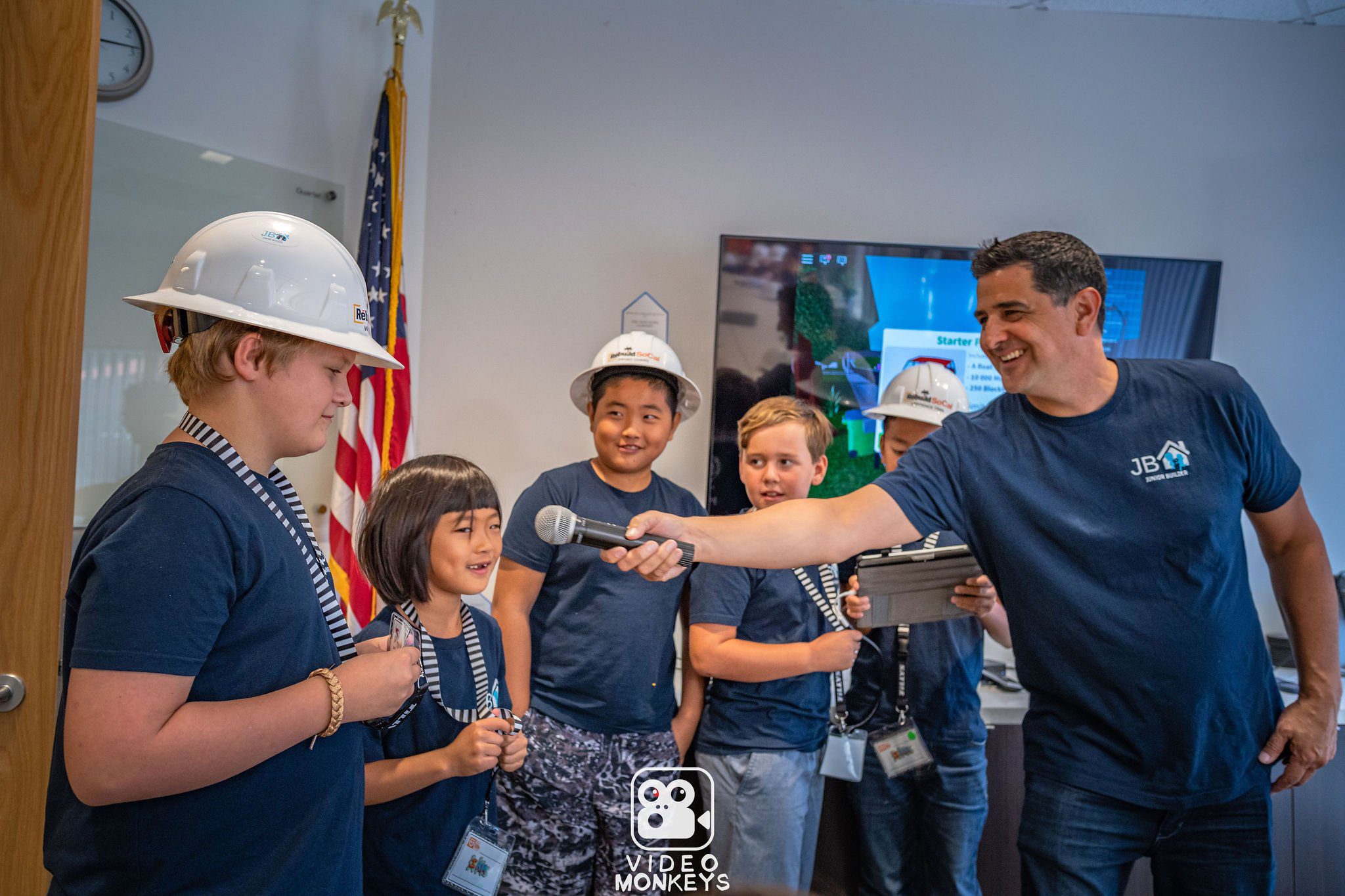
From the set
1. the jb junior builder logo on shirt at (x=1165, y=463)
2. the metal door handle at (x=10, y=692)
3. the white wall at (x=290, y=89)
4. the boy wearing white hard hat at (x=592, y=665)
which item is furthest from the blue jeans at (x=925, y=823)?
the white wall at (x=290, y=89)

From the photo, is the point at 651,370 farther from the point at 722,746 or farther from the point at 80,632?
the point at 80,632

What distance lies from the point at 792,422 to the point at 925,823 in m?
1.19

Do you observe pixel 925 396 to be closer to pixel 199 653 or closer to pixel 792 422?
pixel 792 422

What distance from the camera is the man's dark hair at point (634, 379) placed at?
2.74 meters

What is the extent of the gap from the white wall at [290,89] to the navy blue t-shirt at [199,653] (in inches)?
92.0

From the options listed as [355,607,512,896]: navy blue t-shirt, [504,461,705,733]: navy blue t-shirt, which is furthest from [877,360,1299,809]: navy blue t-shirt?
[355,607,512,896]: navy blue t-shirt

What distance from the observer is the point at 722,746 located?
98.1 inches

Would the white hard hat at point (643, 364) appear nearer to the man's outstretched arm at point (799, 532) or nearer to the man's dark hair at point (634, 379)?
the man's dark hair at point (634, 379)

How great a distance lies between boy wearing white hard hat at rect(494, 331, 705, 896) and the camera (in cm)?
230

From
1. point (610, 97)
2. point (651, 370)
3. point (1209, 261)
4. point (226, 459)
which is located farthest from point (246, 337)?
point (1209, 261)

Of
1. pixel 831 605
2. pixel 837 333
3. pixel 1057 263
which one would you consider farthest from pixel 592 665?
pixel 837 333

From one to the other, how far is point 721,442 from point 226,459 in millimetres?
2621

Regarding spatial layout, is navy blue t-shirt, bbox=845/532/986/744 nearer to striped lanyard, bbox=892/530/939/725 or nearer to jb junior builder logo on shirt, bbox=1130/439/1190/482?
striped lanyard, bbox=892/530/939/725

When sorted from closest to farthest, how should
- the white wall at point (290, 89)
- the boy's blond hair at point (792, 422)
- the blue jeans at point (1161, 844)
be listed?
the blue jeans at point (1161, 844)
the boy's blond hair at point (792, 422)
the white wall at point (290, 89)
